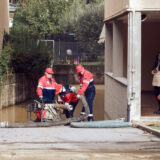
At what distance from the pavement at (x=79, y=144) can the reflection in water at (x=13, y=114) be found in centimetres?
634

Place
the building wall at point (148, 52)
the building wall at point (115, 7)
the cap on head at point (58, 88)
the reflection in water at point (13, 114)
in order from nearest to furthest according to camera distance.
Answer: the cap on head at point (58, 88), the building wall at point (115, 7), the reflection in water at point (13, 114), the building wall at point (148, 52)

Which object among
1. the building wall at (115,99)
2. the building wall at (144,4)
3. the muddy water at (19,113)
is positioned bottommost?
the muddy water at (19,113)

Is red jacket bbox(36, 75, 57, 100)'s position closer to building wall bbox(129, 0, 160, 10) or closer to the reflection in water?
building wall bbox(129, 0, 160, 10)

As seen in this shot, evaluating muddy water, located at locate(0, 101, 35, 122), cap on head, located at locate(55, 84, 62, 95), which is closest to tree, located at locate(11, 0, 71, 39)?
muddy water, located at locate(0, 101, 35, 122)

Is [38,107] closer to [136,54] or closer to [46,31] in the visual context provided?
[136,54]

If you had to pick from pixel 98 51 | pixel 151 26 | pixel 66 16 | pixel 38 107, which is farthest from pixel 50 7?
pixel 38 107

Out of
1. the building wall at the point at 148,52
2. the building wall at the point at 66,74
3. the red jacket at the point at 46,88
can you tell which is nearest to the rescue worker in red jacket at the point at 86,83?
the red jacket at the point at 46,88

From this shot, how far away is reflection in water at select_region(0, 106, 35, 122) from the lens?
768 inches

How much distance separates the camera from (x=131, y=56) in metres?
14.4

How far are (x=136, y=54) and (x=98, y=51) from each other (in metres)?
28.4

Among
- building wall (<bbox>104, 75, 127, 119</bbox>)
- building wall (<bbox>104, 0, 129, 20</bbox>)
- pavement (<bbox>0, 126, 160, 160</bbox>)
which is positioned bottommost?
pavement (<bbox>0, 126, 160, 160</bbox>)

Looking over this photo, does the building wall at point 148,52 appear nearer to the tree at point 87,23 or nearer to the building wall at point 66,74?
the building wall at point 66,74

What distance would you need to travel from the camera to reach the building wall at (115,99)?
15.6 meters

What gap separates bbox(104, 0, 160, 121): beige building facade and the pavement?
5.12ft
